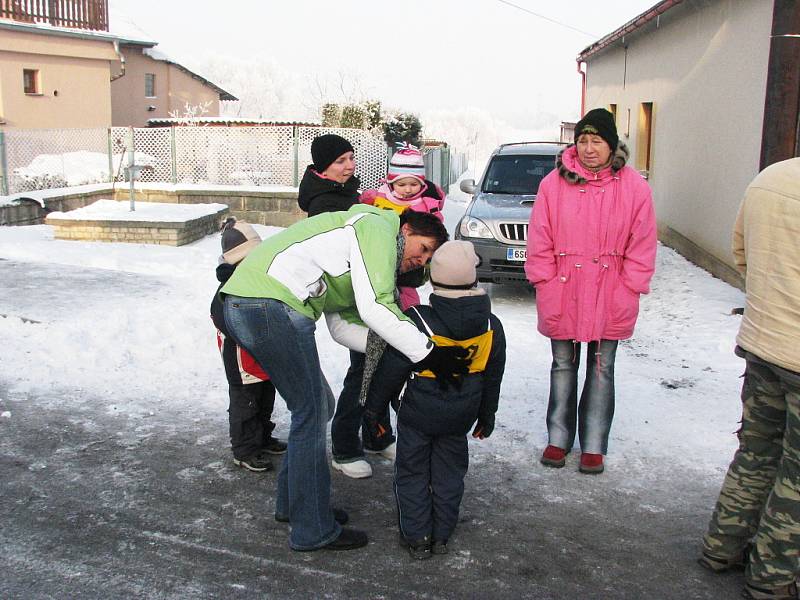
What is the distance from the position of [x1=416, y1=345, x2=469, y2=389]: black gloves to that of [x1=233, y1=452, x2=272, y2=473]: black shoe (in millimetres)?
1394

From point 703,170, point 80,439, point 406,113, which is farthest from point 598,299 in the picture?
point 406,113

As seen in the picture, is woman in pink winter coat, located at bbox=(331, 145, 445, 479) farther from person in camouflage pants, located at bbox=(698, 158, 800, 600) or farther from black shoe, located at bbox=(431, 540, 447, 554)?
person in camouflage pants, located at bbox=(698, 158, 800, 600)

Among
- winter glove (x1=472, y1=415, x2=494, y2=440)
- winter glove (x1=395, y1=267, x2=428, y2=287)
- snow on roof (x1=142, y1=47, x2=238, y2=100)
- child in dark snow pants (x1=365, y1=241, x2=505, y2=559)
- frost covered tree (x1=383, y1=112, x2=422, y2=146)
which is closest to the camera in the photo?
child in dark snow pants (x1=365, y1=241, x2=505, y2=559)

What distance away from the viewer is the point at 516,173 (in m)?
10.7

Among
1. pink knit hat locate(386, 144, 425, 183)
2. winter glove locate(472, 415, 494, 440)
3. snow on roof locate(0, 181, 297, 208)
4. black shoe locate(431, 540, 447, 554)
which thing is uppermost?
pink knit hat locate(386, 144, 425, 183)

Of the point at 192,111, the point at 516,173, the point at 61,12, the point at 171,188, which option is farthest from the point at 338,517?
the point at 192,111

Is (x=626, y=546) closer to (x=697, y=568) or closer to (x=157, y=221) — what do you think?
(x=697, y=568)

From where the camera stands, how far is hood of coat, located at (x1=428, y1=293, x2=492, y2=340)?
3.54 metres

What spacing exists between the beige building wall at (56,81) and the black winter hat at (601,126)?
20.2 meters

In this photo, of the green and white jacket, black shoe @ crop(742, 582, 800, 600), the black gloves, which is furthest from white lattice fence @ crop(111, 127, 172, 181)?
black shoe @ crop(742, 582, 800, 600)

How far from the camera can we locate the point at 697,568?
11.9ft

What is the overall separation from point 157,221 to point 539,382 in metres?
7.78

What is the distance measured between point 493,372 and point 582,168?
55.7 inches

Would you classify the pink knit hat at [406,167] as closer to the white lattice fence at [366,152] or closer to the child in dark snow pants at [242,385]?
the child in dark snow pants at [242,385]
